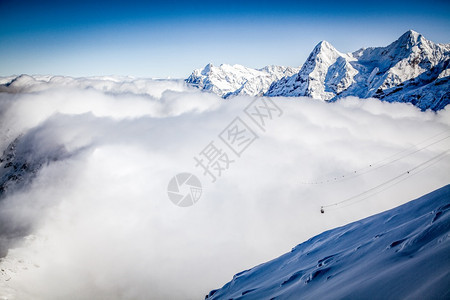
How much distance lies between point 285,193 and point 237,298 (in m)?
137

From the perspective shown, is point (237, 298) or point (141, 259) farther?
point (141, 259)

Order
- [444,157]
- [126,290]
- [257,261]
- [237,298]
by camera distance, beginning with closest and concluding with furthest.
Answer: [237,298] < [257,261] < [126,290] < [444,157]

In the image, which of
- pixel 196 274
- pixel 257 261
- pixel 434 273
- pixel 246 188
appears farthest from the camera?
pixel 246 188

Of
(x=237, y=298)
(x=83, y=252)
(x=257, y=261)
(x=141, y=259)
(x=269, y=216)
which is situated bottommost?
(x=257, y=261)

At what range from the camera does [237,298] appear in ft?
52.7

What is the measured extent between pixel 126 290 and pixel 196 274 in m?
56.7

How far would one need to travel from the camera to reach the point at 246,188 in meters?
178

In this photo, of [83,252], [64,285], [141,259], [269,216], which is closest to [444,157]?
[269,216]

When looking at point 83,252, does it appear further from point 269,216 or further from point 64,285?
point 269,216

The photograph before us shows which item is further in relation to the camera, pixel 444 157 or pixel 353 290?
pixel 444 157

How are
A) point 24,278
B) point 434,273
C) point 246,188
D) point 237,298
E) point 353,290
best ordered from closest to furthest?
1. point 434,273
2. point 353,290
3. point 237,298
4. point 24,278
5. point 246,188

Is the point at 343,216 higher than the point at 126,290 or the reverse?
the reverse

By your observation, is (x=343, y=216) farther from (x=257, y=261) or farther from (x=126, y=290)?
(x=126, y=290)

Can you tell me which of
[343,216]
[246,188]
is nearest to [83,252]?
[246,188]
